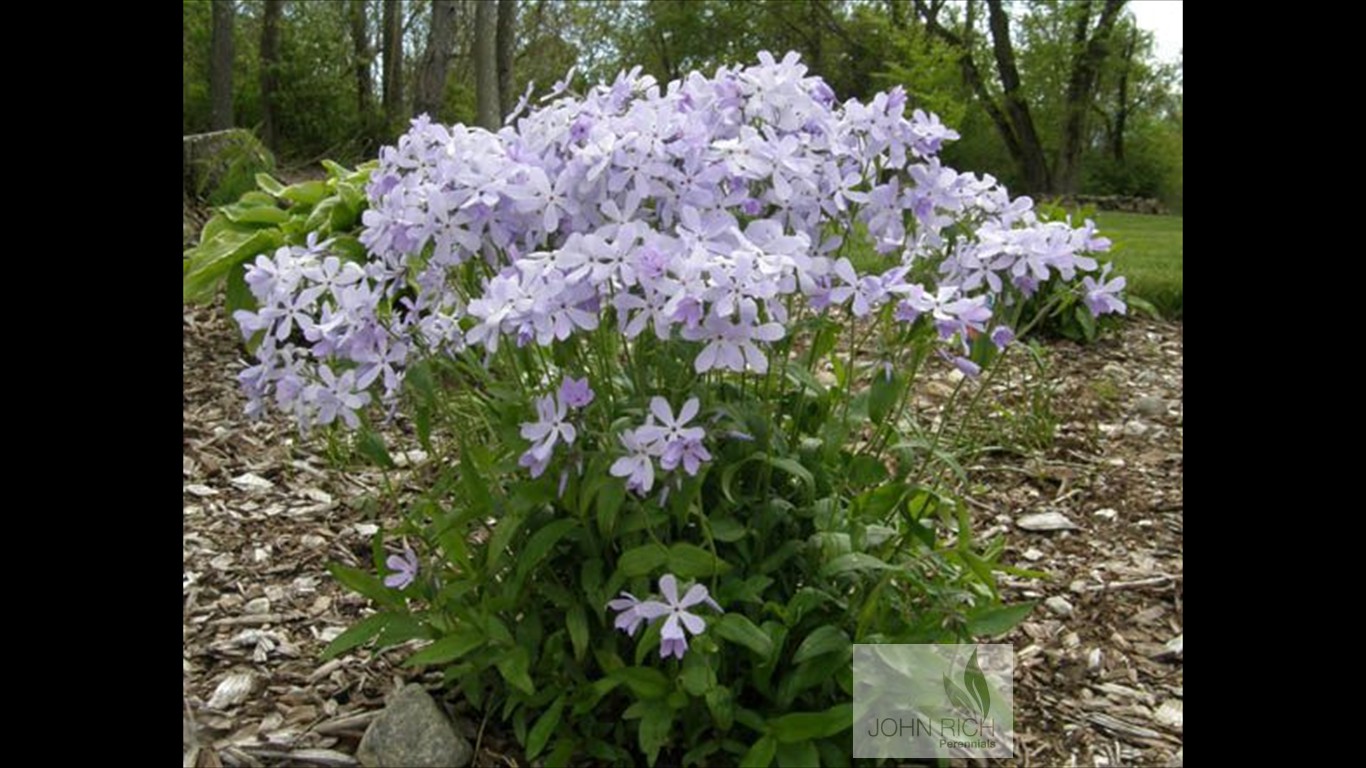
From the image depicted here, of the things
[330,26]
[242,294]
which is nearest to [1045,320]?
[242,294]

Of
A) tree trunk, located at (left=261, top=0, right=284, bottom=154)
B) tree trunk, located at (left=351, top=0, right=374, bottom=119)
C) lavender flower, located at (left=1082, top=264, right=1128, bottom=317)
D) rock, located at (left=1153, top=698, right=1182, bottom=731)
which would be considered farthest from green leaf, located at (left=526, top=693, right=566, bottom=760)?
tree trunk, located at (left=351, top=0, right=374, bottom=119)

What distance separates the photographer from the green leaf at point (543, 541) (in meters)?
1.67

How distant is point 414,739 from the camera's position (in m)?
1.85

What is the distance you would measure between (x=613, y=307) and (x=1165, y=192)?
11.7 meters

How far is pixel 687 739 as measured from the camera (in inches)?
71.1

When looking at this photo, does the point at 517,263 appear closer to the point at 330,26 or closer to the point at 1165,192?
the point at 330,26

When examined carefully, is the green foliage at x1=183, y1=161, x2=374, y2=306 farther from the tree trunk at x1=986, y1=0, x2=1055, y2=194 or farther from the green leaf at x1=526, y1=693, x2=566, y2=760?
the tree trunk at x1=986, y1=0, x2=1055, y2=194

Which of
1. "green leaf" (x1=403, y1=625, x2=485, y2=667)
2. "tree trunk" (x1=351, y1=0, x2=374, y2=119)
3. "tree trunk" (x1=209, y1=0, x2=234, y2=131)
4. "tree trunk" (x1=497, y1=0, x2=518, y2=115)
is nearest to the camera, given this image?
"green leaf" (x1=403, y1=625, x2=485, y2=667)

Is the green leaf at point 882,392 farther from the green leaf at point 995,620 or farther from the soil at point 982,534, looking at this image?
the soil at point 982,534

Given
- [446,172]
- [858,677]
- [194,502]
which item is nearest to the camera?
[446,172]

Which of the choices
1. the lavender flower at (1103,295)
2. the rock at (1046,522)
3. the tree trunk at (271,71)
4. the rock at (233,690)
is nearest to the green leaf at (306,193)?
the rock at (233,690)

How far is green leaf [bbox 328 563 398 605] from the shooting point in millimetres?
1837

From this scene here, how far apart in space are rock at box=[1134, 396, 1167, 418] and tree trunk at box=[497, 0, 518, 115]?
16.8 feet

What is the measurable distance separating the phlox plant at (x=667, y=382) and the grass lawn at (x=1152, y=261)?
9.93 ft
